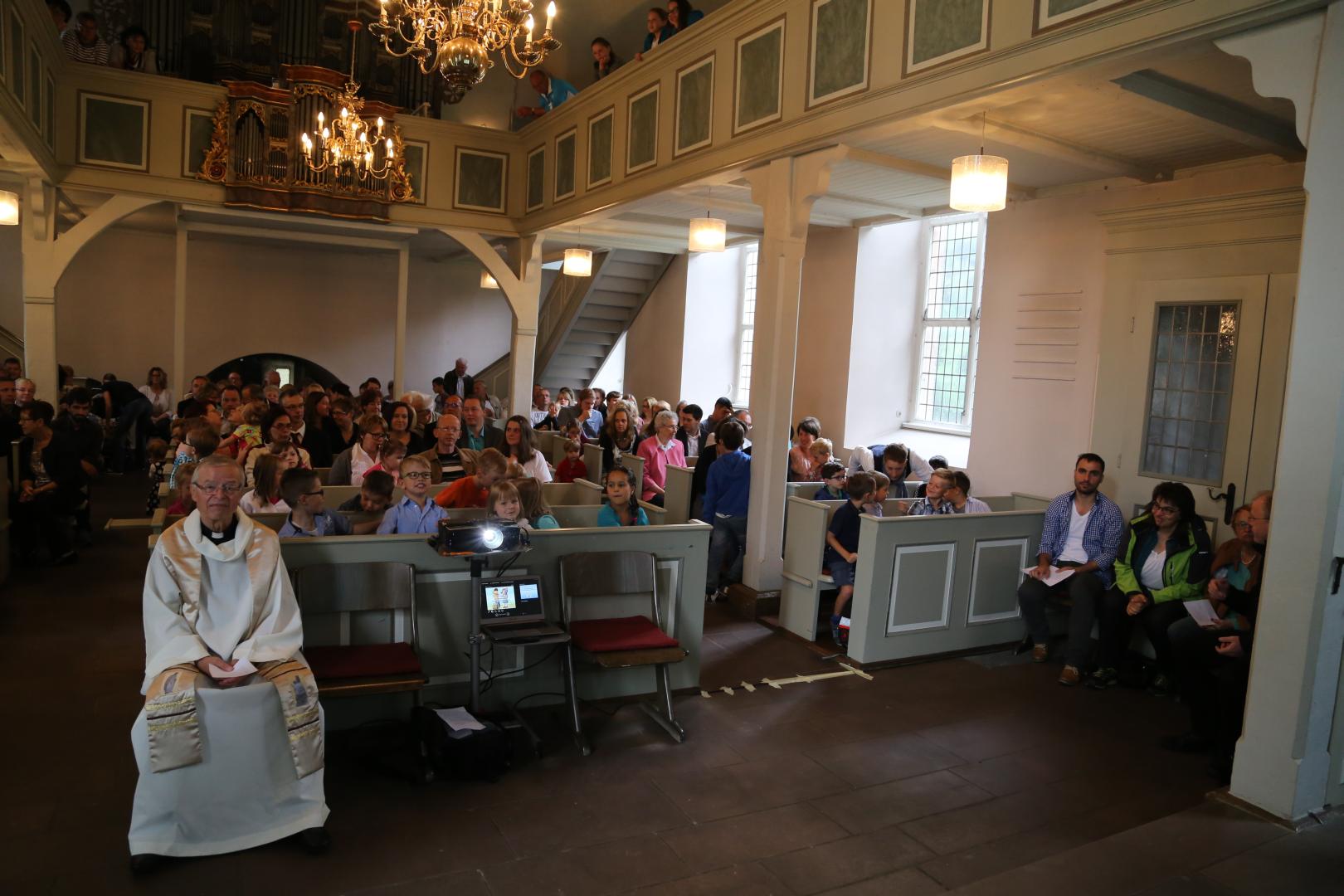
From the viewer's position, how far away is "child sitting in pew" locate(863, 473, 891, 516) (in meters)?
6.25

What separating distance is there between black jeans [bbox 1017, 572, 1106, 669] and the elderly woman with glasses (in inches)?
180

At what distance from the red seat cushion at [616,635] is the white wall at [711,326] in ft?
30.1

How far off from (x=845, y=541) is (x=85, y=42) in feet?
30.6

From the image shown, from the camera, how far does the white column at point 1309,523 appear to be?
3.47m

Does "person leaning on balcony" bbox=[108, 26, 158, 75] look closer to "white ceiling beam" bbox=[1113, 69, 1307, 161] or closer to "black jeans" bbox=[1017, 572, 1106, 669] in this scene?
"white ceiling beam" bbox=[1113, 69, 1307, 161]

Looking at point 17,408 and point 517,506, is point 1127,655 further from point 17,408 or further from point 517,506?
point 17,408

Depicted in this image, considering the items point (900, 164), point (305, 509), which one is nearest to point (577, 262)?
point (900, 164)

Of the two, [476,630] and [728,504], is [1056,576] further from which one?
[476,630]

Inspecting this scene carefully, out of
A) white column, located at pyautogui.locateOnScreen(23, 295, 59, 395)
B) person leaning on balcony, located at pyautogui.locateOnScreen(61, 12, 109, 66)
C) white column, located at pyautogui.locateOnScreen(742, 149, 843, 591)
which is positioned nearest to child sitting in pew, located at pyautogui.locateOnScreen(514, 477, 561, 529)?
white column, located at pyautogui.locateOnScreen(742, 149, 843, 591)

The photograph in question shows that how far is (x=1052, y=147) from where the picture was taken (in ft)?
21.2

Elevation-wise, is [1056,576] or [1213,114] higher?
[1213,114]

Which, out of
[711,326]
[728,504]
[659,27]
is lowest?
[728,504]

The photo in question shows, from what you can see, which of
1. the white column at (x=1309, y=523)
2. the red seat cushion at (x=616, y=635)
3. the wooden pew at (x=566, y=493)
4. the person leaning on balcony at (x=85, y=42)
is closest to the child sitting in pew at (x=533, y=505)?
the red seat cushion at (x=616, y=635)

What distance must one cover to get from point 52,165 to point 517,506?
23.6 feet
